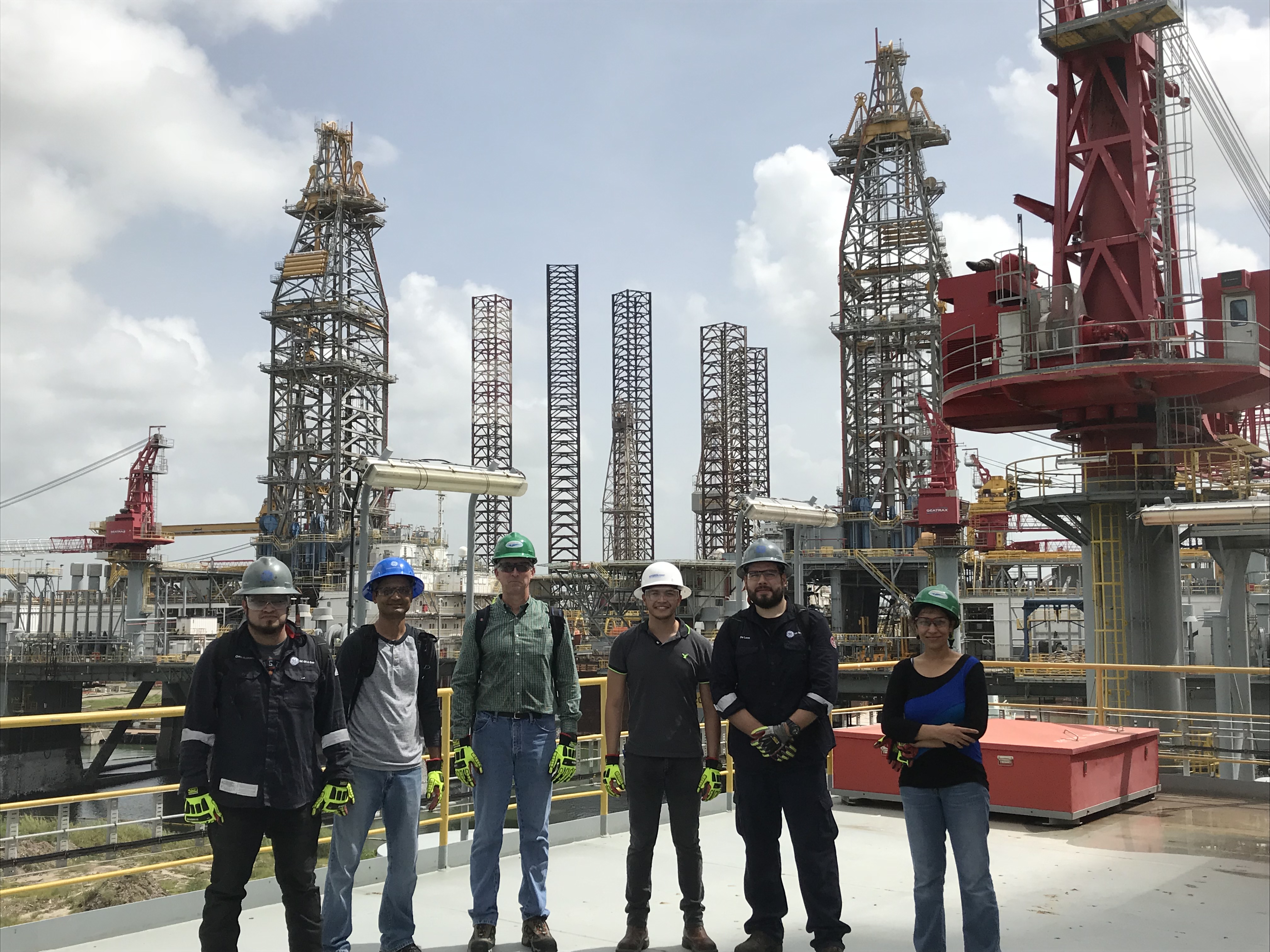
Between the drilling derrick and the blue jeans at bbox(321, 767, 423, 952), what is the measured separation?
150 ft

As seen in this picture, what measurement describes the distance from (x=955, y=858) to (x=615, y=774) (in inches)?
63.3

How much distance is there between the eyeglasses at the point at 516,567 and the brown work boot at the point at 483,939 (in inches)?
64.4

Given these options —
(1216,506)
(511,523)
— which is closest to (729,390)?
(511,523)

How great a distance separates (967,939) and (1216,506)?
12488mm

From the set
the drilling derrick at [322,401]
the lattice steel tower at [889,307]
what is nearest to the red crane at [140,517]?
the drilling derrick at [322,401]

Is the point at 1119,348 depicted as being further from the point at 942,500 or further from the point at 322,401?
the point at 322,401

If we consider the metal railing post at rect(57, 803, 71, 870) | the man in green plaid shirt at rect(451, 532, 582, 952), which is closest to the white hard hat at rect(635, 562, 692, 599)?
the man in green plaid shirt at rect(451, 532, 582, 952)

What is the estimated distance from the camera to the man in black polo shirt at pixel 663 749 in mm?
4902

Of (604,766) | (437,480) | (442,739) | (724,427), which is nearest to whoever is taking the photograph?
(442,739)

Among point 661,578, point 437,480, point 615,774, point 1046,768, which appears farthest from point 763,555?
point 437,480

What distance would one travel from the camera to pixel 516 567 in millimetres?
5047

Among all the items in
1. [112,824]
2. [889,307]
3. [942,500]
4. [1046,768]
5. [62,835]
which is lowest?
[62,835]

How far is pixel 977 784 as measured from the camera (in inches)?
173

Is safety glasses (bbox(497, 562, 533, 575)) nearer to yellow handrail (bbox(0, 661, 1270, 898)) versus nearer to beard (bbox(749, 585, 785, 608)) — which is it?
yellow handrail (bbox(0, 661, 1270, 898))
